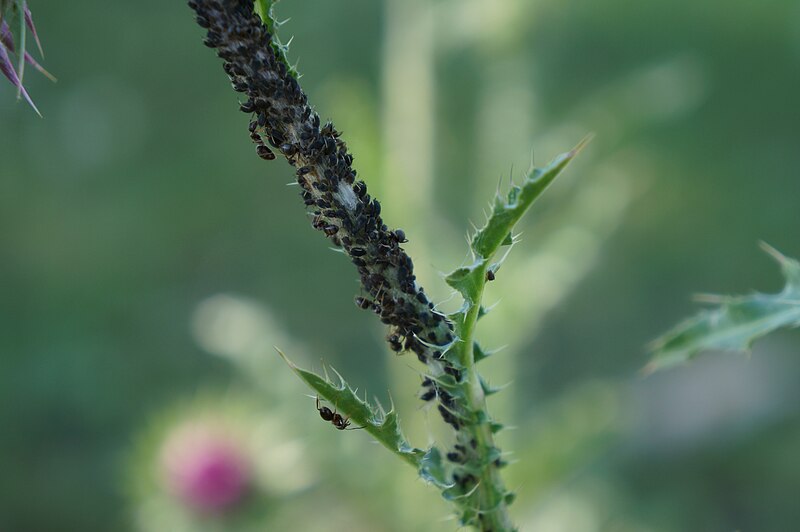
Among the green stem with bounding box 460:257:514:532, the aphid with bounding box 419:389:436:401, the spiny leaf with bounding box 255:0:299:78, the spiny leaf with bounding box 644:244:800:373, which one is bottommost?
the green stem with bounding box 460:257:514:532

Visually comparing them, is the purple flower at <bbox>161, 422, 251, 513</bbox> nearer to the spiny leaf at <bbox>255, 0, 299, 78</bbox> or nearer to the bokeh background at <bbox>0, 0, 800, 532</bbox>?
the bokeh background at <bbox>0, 0, 800, 532</bbox>

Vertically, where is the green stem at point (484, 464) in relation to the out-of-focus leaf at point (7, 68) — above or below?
below

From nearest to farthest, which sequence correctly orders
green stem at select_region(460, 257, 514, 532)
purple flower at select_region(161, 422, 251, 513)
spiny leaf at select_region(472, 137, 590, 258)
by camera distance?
1. spiny leaf at select_region(472, 137, 590, 258)
2. green stem at select_region(460, 257, 514, 532)
3. purple flower at select_region(161, 422, 251, 513)

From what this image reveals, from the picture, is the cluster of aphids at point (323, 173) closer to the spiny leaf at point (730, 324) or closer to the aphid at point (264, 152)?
the aphid at point (264, 152)

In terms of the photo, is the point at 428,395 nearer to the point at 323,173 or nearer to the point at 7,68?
the point at 323,173

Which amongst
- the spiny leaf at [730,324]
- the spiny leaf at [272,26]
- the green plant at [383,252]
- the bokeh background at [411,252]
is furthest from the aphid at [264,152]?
the bokeh background at [411,252]

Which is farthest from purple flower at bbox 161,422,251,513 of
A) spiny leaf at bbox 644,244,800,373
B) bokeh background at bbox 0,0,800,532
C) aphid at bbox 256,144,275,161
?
aphid at bbox 256,144,275,161

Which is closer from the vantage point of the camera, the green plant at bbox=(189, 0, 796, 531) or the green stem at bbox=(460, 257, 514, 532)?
the green plant at bbox=(189, 0, 796, 531)
